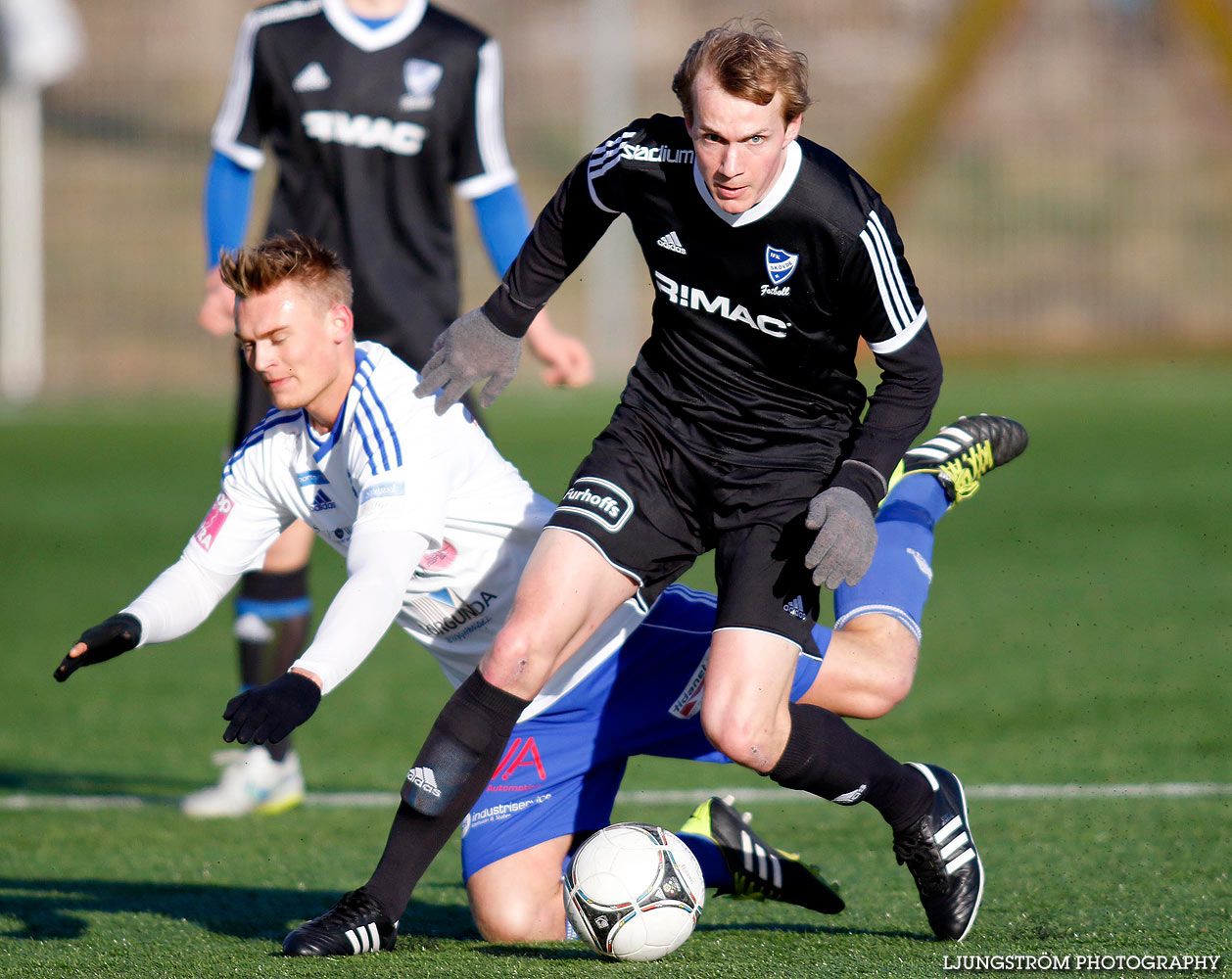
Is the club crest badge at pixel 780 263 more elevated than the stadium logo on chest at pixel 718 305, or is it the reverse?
the club crest badge at pixel 780 263

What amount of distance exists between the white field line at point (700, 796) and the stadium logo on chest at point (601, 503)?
1774 mm

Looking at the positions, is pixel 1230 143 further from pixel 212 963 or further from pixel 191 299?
pixel 212 963

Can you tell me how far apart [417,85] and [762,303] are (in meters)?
1.95

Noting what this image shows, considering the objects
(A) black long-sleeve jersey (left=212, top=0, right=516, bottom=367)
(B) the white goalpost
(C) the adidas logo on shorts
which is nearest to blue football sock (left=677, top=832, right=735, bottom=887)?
(C) the adidas logo on shorts

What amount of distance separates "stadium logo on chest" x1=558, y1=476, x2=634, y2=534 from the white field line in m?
1.77

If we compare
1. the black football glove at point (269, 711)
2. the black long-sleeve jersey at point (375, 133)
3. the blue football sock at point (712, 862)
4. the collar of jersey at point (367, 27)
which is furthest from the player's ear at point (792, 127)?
the collar of jersey at point (367, 27)

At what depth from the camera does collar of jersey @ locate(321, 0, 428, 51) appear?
5.36 meters

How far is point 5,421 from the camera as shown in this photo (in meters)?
15.9

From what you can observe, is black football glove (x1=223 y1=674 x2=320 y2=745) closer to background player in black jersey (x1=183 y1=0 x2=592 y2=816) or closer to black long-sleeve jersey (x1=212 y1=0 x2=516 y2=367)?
background player in black jersey (x1=183 y1=0 x2=592 y2=816)

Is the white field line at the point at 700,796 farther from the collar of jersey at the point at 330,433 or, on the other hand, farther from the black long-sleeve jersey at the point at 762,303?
the collar of jersey at the point at 330,433

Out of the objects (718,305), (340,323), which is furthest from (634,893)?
(340,323)

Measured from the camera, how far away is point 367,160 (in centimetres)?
538

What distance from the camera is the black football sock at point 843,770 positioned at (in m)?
3.81

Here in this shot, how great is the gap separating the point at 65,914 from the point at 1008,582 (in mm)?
6194
